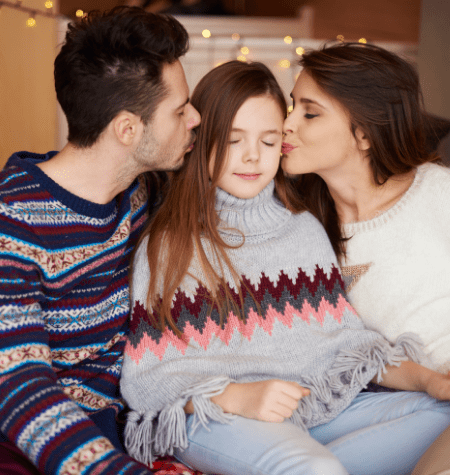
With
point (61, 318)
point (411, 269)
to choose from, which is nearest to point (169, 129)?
point (61, 318)

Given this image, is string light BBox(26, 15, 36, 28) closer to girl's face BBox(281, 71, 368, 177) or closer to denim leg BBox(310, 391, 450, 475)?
girl's face BBox(281, 71, 368, 177)

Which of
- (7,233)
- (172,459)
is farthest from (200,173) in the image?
(172,459)

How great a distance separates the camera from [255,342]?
133 cm

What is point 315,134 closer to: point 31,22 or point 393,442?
point 393,442

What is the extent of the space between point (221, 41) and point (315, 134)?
2001 mm

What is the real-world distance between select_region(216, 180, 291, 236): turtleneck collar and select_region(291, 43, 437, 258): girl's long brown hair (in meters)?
0.23

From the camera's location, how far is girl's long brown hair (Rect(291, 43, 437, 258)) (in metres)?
1.52

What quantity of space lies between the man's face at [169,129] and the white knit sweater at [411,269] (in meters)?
0.59

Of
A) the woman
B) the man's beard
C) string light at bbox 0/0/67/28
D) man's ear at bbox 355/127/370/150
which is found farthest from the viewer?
string light at bbox 0/0/67/28

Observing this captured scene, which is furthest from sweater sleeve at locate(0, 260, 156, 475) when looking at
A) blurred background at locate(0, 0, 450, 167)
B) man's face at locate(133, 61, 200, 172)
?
blurred background at locate(0, 0, 450, 167)

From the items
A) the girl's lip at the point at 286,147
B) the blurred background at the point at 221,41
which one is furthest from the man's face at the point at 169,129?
the blurred background at the point at 221,41

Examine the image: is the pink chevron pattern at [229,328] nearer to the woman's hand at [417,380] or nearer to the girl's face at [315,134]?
the woman's hand at [417,380]

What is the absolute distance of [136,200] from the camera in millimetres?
1479

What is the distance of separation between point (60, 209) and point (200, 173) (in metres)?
0.42
